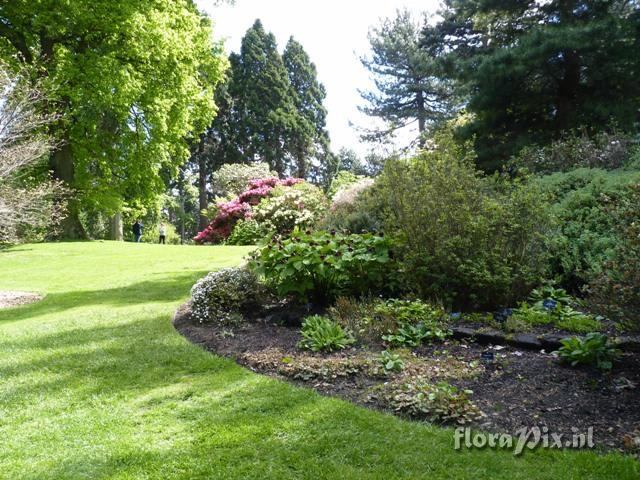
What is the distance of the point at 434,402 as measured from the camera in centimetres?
304

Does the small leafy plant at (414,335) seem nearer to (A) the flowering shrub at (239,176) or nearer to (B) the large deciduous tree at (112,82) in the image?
(B) the large deciduous tree at (112,82)

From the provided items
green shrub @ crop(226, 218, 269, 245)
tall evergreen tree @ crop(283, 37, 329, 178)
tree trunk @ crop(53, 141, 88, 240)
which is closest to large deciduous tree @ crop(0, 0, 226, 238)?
tree trunk @ crop(53, 141, 88, 240)

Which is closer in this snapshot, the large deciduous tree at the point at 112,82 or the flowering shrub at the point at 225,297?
the flowering shrub at the point at 225,297

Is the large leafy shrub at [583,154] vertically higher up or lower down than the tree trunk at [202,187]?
lower down

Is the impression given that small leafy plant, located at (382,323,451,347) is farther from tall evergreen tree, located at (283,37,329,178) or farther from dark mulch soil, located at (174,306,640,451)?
tall evergreen tree, located at (283,37,329,178)

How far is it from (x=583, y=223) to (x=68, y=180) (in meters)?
14.5

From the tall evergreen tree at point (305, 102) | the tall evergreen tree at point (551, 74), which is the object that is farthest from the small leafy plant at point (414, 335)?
the tall evergreen tree at point (305, 102)

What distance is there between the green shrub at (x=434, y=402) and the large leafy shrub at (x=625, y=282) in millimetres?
1085

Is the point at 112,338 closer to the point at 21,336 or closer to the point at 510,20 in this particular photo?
the point at 21,336

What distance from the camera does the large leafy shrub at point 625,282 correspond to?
9.84 ft

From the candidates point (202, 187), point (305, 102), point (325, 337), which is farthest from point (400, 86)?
point (325, 337)

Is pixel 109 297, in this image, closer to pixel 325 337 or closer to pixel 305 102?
pixel 325 337

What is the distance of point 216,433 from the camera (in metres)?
2.89

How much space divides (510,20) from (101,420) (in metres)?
14.0
